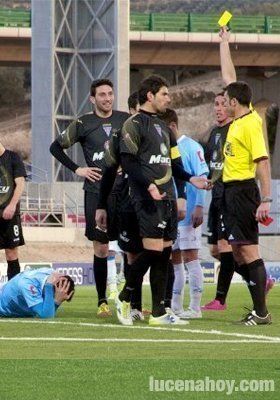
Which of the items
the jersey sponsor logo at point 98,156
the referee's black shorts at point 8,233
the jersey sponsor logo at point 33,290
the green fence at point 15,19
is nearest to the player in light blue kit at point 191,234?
the jersey sponsor logo at point 98,156

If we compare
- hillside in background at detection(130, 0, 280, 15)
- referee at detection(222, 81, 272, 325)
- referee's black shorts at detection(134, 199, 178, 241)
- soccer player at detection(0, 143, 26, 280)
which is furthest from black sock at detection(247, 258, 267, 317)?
hillside in background at detection(130, 0, 280, 15)

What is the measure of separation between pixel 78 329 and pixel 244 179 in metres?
Result: 2.08

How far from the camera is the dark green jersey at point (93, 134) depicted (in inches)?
590

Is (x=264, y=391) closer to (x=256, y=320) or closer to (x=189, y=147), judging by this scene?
(x=256, y=320)

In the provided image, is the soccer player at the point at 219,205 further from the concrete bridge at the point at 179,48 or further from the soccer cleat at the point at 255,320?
the concrete bridge at the point at 179,48

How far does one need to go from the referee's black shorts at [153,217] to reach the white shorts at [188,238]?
90.4 inches

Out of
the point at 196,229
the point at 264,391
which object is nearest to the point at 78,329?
the point at 196,229

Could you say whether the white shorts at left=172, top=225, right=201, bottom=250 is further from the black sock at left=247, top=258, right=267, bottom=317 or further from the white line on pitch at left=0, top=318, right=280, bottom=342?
the white line on pitch at left=0, top=318, right=280, bottom=342

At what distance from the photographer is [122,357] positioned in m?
10.0

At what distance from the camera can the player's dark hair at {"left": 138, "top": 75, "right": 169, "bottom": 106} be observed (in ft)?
43.6

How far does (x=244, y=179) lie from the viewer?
44.1 feet

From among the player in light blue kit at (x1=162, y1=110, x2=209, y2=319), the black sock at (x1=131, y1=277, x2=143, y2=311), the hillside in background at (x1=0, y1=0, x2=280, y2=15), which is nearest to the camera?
the black sock at (x1=131, y1=277, x2=143, y2=311)

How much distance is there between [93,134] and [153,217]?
2115 mm

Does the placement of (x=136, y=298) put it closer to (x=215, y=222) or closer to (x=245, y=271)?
(x=245, y=271)
